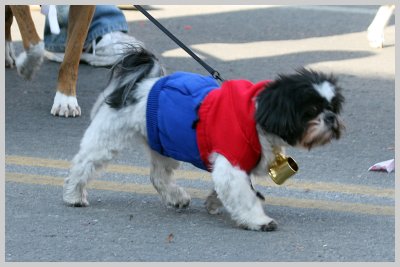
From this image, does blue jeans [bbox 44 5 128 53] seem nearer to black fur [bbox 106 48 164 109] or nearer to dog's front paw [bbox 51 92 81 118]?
dog's front paw [bbox 51 92 81 118]

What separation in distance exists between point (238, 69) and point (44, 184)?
3616mm

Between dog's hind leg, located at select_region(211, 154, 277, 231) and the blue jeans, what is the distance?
15.2ft

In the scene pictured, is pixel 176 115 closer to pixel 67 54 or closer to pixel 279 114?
pixel 279 114

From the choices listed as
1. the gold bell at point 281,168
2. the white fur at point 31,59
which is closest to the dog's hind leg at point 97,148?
the gold bell at point 281,168

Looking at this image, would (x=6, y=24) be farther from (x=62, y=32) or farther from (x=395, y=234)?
(x=395, y=234)

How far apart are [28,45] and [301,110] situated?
3391 millimetres

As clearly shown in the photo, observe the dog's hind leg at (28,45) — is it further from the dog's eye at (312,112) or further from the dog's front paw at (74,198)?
the dog's eye at (312,112)

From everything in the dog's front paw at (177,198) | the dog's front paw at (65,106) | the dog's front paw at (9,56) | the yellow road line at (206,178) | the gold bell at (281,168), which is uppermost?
the gold bell at (281,168)

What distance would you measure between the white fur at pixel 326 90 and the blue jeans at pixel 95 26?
4.84m

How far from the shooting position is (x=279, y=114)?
185 inches

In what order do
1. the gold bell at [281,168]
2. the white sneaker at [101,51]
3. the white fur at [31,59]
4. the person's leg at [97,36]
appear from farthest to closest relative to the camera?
the person's leg at [97,36] → the white sneaker at [101,51] → the white fur at [31,59] → the gold bell at [281,168]

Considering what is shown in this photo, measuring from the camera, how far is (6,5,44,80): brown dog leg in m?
7.56

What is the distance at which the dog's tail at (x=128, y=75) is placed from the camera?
5.26 meters

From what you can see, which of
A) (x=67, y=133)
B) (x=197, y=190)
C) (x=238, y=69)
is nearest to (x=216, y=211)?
(x=197, y=190)
